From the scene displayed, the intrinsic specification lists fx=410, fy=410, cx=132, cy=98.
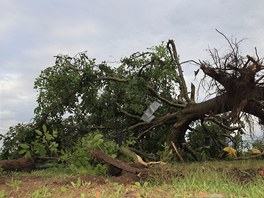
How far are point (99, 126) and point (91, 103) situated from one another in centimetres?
56

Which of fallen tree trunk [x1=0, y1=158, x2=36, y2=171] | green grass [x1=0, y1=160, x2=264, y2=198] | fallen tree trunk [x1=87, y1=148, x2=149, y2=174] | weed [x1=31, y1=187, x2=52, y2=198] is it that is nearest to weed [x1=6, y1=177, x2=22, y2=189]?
green grass [x1=0, y1=160, x2=264, y2=198]

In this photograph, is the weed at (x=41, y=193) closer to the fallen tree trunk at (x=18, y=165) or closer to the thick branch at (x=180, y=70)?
the fallen tree trunk at (x=18, y=165)

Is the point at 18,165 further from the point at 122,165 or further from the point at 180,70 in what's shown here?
the point at 180,70

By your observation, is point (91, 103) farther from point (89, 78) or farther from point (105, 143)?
point (105, 143)

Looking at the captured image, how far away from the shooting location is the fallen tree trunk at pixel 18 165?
657 centimetres

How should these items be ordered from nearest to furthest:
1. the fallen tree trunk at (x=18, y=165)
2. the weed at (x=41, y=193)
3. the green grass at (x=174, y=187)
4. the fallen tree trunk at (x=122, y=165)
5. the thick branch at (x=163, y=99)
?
the green grass at (x=174, y=187) < the weed at (x=41, y=193) < the fallen tree trunk at (x=122, y=165) < the fallen tree trunk at (x=18, y=165) < the thick branch at (x=163, y=99)

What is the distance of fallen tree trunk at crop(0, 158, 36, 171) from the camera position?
21.6 ft

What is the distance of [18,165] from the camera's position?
6852 mm

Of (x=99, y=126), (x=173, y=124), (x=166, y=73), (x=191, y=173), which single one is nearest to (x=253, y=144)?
(x=173, y=124)

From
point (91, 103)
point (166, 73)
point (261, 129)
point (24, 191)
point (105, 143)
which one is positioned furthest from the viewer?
point (91, 103)

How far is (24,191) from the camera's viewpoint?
4.34m

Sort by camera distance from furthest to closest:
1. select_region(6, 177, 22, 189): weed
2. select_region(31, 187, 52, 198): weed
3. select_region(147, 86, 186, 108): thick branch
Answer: select_region(147, 86, 186, 108): thick branch < select_region(6, 177, 22, 189): weed < select_region(31, 187, 52, 198): weed

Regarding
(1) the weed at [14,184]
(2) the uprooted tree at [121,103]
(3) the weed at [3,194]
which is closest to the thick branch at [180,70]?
(2) the uprooted tree at [121,103]

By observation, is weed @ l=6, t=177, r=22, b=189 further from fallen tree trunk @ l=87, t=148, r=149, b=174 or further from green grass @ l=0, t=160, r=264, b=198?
fallen tree trunk @ l=87, t=148, r=149, b=174
